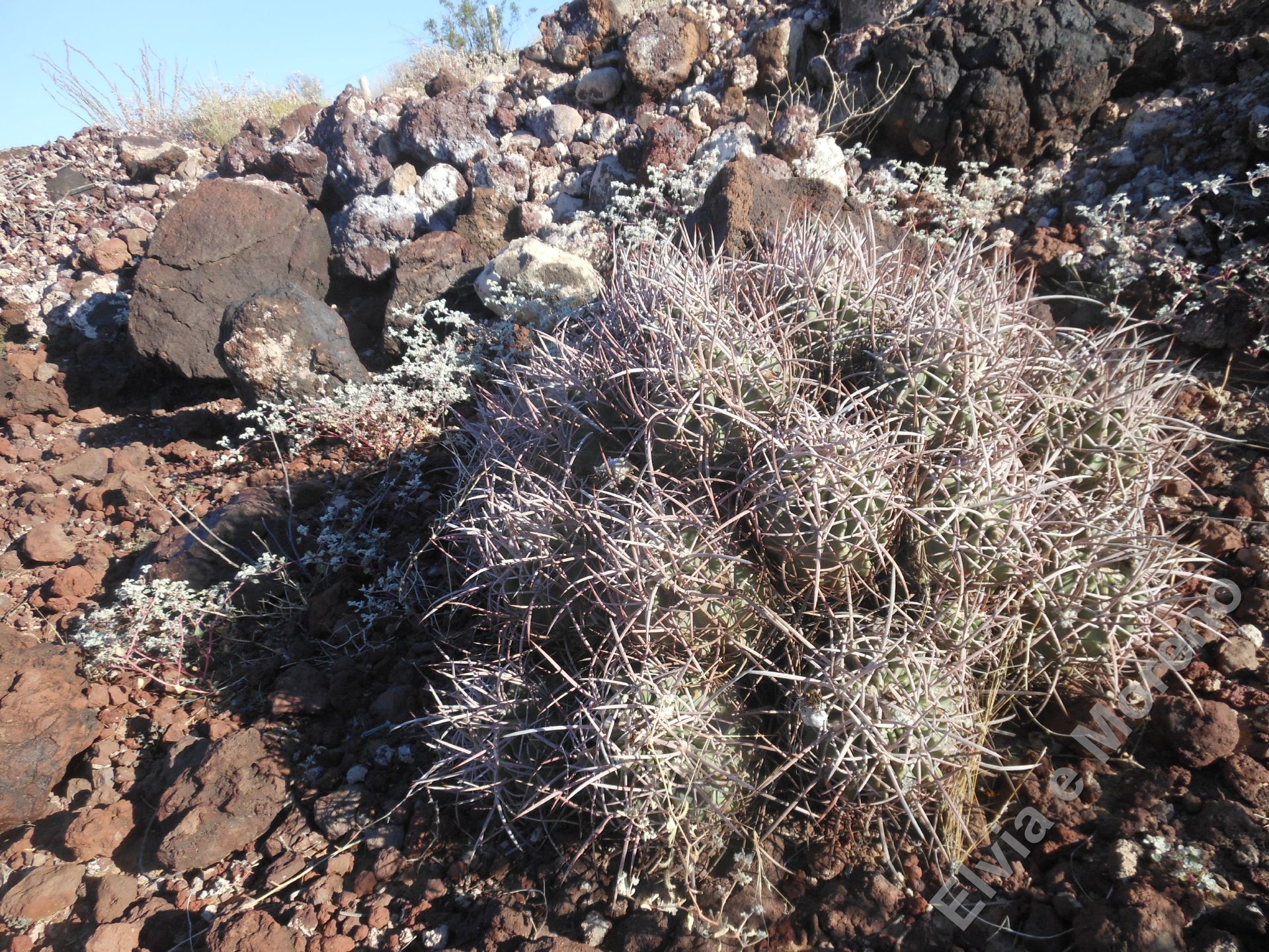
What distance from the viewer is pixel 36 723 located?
9.18ft

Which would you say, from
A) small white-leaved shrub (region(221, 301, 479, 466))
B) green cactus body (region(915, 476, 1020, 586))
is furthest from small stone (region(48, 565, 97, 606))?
green cactus body (region(915, 476, 1020, 586))

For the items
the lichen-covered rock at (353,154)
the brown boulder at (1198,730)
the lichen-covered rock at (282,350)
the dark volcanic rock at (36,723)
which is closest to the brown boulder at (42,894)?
the dark volcanic rock at (36,723)

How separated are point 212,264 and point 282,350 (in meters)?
1.63

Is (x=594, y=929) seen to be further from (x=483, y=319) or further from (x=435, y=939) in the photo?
(x=483, y=319)

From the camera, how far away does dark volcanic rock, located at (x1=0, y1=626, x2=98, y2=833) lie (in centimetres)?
264

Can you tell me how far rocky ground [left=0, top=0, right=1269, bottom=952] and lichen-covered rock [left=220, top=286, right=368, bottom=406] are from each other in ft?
0.08

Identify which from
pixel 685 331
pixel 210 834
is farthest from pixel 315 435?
pixel 685 331

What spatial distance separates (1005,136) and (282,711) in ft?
16.5

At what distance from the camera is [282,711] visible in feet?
9.08

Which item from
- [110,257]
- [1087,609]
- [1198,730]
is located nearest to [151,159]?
[110,257]

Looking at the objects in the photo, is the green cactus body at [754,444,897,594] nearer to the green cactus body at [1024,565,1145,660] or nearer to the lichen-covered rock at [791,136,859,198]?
the green cactus body at [1024,565,1145,660]

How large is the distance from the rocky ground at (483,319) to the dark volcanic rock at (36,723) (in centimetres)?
1

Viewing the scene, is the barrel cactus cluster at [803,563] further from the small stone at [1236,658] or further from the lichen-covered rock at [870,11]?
the lichen-covered rock at [870,11]

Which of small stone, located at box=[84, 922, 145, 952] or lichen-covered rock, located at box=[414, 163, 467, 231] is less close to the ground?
lichen-covered rock, located at box=[414, 163, 467, 231]
